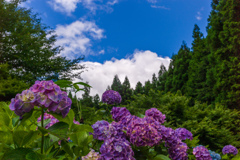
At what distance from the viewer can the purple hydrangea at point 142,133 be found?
1.34 m

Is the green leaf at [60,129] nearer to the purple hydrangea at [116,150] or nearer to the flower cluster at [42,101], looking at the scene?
the flower cluster at [42,101]

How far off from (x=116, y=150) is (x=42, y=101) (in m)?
0.58

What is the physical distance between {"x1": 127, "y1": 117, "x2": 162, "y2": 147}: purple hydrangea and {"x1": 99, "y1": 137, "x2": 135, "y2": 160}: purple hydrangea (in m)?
0.10

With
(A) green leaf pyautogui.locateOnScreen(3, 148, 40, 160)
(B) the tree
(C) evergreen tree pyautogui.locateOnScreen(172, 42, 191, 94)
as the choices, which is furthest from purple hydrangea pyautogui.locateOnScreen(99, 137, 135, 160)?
(C) evergreen tree pyautogui.locateOnScreen(172, 42, 191, 94)

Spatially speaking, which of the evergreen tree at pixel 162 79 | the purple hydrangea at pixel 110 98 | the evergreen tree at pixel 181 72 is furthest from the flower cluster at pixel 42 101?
the evergreen tree at pixel 162 79

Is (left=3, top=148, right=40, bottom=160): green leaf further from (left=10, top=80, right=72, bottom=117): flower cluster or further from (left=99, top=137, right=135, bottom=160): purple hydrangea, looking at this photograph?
(left=99, top=137, right=135, bottom=160): purple hydrangea

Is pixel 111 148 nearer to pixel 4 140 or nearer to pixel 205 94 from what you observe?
pixel 4 140

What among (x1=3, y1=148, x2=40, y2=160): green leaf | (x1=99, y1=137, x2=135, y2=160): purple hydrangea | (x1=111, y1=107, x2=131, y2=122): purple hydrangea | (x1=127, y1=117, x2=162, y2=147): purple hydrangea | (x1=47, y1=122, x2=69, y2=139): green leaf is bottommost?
(x1=3, y1=148, x2=40, y2=160): green leaf

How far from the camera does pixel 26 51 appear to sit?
47.0 ft

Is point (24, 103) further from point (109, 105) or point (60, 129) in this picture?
point (109, 105)

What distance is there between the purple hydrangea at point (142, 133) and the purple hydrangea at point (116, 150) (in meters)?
0.10

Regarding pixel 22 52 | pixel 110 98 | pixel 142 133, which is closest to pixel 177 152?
pixel 142 133

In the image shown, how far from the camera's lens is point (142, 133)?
4.36ft

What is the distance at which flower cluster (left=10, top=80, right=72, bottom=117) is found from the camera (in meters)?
0.88
